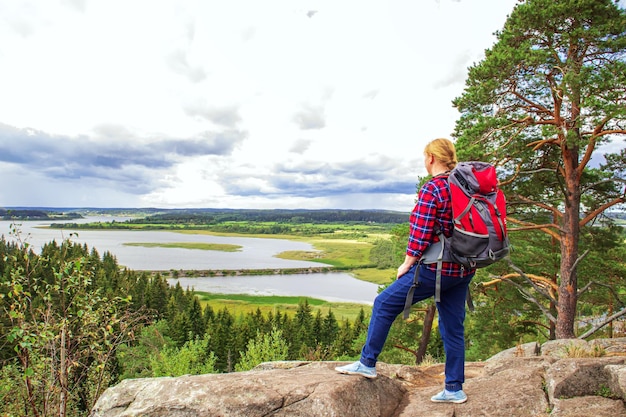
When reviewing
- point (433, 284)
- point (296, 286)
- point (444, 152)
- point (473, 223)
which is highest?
point (444, 152)

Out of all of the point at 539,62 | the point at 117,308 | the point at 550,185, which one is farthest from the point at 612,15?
the point at 117,308

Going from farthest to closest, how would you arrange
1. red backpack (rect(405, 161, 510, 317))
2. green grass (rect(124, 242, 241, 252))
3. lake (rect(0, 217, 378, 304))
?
green grass (rect(124, 242, 241, 252)), lake (rect(0, 217, 378, 304)), red backpack (rect(405, 161, 510, 317))

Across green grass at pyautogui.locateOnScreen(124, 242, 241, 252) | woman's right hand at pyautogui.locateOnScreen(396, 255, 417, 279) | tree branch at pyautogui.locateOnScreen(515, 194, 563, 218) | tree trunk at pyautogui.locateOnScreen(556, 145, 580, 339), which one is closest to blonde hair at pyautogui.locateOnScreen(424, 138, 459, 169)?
woman's right hand at pyautogui.locateOnScreen(396, 255, 417, 279)

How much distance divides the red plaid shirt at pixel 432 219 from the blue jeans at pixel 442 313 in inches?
6.3

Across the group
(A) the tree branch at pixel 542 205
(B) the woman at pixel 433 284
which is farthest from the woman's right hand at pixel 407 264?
(A) the tree branch at pixel 542 205

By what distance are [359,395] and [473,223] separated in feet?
6.11

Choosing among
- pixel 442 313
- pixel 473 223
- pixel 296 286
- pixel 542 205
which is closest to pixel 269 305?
pixel 296 286

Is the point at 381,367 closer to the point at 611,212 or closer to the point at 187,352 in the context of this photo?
the point at 611,212

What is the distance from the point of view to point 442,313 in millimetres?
3594

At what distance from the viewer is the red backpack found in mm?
3166

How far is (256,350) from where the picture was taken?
75.3ft

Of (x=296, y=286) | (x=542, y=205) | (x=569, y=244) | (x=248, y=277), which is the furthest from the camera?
(x=248, y=277)

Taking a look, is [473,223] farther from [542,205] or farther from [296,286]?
[296,286]

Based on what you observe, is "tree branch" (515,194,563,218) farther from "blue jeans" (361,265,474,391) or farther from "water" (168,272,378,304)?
"water" (168,272,378,304)
